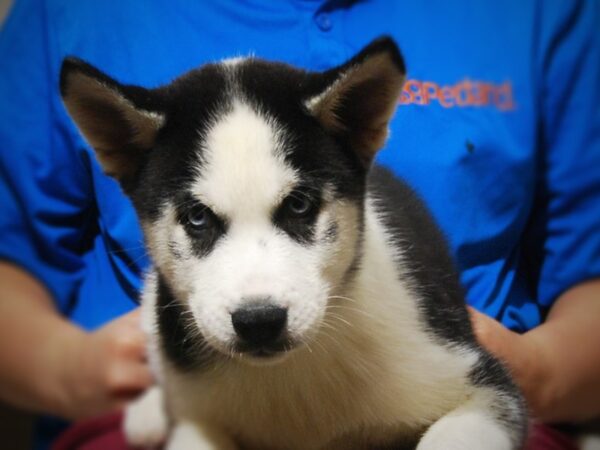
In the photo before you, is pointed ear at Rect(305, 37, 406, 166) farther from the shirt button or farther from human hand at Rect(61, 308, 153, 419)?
human hand at Rect(61, 308, 153, 419)

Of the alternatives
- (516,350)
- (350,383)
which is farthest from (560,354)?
(350,383)

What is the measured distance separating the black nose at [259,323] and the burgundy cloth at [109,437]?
275mm

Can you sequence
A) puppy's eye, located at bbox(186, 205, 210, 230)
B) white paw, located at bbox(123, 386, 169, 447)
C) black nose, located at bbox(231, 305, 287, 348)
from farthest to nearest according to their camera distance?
white paw, located at bbox(123, 386, 169, 447) < puppy's eye, located at bbox(186, 205, 210, 230) < black nose, located at bbox(231, 305, 287, 348)

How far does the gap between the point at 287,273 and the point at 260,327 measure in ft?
0.22

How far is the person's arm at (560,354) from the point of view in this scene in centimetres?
89

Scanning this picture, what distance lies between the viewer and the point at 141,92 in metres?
0.76

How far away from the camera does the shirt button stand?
0.89 meters

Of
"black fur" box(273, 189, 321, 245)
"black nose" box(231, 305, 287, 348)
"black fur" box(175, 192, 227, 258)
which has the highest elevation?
"black fur" box(273, 189, 321, 245)

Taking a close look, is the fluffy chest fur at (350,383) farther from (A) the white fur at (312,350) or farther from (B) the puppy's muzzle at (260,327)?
(B) the puppy's muzzle at (260,327)

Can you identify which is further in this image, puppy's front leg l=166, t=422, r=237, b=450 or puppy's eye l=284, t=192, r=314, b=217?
puppy's front leg l=166, t=422, r=237, b=450

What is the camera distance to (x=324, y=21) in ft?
2.93

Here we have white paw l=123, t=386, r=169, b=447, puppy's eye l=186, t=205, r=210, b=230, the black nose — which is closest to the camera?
the black nose

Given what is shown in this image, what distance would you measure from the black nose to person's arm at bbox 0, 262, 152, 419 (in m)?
0.24

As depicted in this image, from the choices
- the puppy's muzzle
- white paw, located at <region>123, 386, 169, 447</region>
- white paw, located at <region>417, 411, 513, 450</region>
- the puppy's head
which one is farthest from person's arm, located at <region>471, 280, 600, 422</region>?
white paw, located at <region>123, 386, 169, 447</region>
